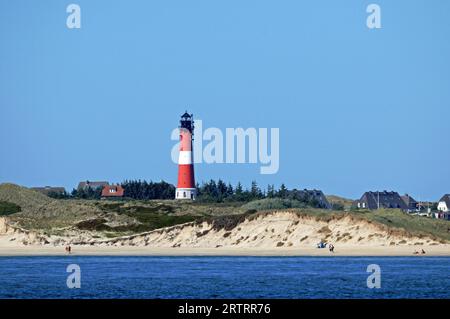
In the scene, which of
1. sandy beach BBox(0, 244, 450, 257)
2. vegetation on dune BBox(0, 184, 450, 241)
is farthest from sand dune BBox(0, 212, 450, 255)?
vegetation on dune BBox(0, 184, 450, 241)

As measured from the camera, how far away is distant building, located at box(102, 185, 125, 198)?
159625 mm

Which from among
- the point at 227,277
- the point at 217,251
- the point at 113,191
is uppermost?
the point at 113,191

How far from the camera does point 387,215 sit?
3883 inches

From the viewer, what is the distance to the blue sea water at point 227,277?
181ft

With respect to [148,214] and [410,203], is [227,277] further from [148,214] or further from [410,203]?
[410,203]

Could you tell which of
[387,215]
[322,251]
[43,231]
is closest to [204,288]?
[322,251]

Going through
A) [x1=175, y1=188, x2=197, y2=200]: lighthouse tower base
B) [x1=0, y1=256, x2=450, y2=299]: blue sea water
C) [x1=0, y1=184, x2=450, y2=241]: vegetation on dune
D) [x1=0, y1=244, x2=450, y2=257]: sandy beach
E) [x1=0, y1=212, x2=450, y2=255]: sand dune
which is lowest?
[x1=0, y1=256, x2=450, y2=299]: blue sea water

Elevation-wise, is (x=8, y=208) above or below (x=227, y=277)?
above

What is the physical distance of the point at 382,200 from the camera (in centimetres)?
17200

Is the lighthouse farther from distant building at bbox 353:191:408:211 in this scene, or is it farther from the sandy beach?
distant building at bbox 353:191:408:211

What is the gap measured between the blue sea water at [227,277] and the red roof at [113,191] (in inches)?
2948

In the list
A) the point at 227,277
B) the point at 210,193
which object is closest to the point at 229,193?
the point at 210,193
